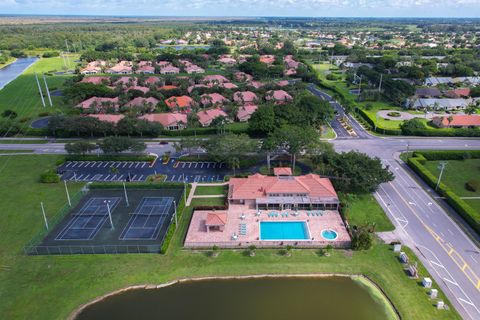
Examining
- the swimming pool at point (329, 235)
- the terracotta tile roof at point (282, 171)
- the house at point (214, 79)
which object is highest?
the house at point (214, 79)

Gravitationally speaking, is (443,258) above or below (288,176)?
below

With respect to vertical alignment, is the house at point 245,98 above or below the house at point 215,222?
above

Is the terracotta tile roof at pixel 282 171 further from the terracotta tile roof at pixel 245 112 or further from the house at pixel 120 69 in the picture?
the house at pixel 120 69

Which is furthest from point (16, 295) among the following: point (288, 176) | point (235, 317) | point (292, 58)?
point (292, 58)

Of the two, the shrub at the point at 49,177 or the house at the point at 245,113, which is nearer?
the shrub at the point at 49,177

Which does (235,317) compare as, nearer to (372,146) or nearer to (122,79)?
(372,146)

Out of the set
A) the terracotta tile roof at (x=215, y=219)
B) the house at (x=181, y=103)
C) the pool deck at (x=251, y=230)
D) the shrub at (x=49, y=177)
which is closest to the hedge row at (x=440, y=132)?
the pool deck at (x=251, y=230)

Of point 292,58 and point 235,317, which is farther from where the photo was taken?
point 292,58
